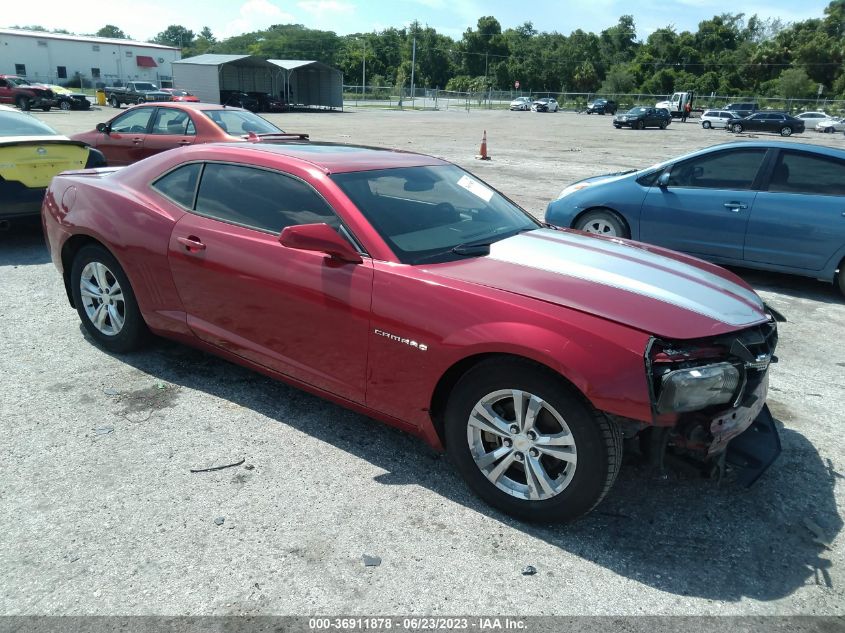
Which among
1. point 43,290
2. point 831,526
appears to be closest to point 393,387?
point 831,526

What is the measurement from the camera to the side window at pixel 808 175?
6.47 meters

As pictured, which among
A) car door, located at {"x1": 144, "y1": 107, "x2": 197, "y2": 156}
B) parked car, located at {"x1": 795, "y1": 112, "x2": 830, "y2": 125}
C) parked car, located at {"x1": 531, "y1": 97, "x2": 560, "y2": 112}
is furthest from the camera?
parked car, located at {"x1": 531, "y1": 97, "x2": 560, "y2": 112}

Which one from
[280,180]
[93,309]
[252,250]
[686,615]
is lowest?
[686,615]

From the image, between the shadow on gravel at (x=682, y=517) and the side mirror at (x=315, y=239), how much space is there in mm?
1113

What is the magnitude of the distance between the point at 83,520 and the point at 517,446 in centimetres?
198

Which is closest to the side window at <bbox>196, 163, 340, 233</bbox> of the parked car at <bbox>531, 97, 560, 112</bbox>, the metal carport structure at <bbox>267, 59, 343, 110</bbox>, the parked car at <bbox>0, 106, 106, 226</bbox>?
the parked car at <bbox>0, 106, 106, 226</bbox>

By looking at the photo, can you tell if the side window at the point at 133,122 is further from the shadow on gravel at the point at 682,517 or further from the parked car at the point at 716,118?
the parked car at the point at 716,118

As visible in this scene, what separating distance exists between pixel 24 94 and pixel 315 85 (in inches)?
941

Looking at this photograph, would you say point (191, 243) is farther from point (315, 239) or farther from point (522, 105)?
point (522, 105)

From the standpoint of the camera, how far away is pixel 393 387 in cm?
322

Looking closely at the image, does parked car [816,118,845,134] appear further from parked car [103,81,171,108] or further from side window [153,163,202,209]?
side window [153,163,202,209]

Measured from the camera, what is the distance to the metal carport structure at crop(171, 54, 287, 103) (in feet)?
162

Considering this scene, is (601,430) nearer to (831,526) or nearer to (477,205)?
(831,526)

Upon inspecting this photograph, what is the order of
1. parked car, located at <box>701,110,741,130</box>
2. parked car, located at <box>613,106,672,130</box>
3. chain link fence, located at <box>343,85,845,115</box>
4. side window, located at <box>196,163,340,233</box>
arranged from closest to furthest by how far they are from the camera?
side window, located at <box>196,163,340,233</box> → parked car, located at <box>613,106,672,130</box> → parked car, located at <box>701,110,741,130</box> → chain link fence, located at <box>343,85,845,115</box>
